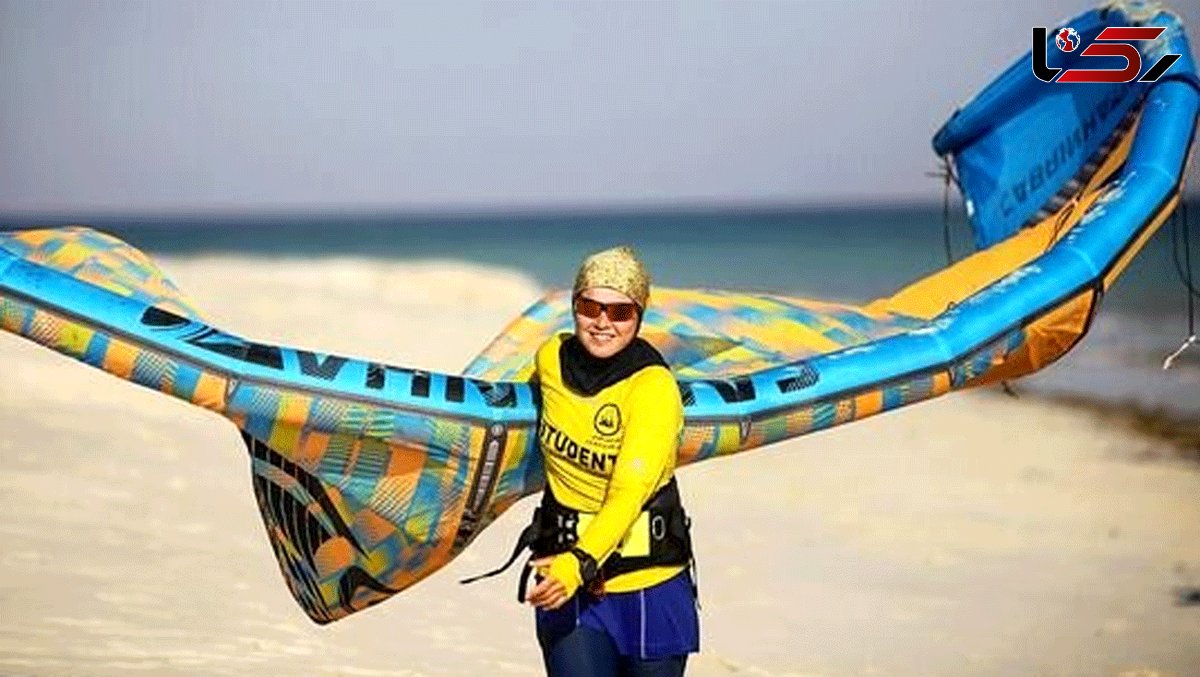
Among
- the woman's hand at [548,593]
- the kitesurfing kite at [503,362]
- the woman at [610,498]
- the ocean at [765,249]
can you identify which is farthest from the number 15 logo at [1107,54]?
the ocean at [765,249]

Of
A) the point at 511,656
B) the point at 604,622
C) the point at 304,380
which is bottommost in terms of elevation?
the point at 511,656

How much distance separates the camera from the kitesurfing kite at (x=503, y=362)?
195cm

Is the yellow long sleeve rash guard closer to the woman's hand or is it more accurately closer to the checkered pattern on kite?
the woman's hand

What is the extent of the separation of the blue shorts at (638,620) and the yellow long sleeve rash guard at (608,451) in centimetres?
1

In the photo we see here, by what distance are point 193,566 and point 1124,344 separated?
4.23 meters

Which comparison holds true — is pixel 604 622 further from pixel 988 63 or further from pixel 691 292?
pixel 988 63

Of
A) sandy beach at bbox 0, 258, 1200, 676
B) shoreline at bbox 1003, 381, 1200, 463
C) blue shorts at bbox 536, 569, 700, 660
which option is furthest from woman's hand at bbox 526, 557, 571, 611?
shoreline at bbox 1003, 381, 1200, 463

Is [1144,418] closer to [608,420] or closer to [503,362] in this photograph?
[503,362]

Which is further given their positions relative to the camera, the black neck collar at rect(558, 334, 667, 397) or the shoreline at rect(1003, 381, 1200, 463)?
the shoreline at rect(1003, 381, 1200, 463)

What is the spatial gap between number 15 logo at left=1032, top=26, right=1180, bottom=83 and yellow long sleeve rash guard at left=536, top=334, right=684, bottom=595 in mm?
1011

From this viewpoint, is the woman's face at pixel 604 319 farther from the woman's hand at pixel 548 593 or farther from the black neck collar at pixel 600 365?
the woman's hand at pixel 548 593

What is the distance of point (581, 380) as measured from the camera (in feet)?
5.81

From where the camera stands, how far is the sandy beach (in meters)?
3.27

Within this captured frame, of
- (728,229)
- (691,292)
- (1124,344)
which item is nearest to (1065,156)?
(691,292)
